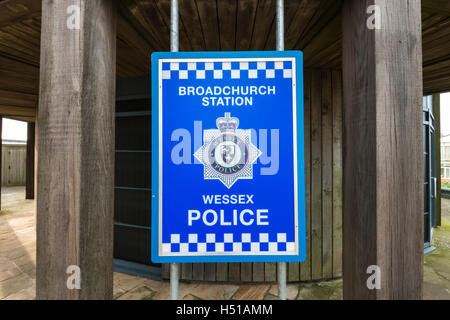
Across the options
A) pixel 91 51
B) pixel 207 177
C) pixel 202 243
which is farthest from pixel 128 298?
pixel 91 51

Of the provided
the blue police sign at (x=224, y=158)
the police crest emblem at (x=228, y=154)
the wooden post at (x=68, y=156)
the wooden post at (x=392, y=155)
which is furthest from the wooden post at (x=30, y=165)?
the wooden post at (x=392, y=155)

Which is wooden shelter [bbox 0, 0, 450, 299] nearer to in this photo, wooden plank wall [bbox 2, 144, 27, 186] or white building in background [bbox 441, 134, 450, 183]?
wooden plank wall [bbox 2, 144, 27, 186]

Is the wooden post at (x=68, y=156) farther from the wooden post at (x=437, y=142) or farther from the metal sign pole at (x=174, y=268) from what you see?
the wooden post at (x=437, y=142)

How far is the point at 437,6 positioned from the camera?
1.39 meters

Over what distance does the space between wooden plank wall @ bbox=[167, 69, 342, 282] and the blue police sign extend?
4.99 ft

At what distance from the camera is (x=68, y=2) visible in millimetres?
1022

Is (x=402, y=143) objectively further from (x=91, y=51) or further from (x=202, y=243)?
(x=91, y=51)

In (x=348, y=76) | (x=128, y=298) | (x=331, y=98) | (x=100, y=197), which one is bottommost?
(x=128, y=298)

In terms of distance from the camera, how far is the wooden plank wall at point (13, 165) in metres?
8.91

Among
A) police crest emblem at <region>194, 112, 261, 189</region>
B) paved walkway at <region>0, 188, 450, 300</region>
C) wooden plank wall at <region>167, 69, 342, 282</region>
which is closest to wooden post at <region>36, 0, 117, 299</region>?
police crest emblem at <region>194, 112, 261, 189</region>

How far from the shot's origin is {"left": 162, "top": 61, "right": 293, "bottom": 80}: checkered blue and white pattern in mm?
996

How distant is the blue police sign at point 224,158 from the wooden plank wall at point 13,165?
497 inches

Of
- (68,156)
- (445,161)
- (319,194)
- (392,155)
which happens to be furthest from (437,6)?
(445,161)
